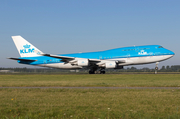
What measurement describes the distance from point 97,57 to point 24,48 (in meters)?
17.7

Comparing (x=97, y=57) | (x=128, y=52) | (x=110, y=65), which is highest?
(x=128, y=52)

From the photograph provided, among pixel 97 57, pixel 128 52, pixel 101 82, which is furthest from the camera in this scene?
pixel 97 57

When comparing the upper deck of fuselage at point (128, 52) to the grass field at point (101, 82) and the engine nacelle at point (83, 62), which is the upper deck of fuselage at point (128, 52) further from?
the grass field at point (101, 82)

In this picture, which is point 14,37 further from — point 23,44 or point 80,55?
point 80,55

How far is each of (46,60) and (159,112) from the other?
143ft

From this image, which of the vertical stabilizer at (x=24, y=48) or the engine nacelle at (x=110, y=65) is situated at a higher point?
the vertical stabilizer at (x=24, y=48)

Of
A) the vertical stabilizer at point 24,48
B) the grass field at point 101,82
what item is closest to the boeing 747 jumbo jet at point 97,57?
the vertical stabilizer at point 24,48

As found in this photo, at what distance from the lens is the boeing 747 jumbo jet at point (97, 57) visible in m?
44.5

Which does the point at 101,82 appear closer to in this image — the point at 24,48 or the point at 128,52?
the point at 128,52

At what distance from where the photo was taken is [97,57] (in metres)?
47.6

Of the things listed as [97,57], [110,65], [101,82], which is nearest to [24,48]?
[97,57]

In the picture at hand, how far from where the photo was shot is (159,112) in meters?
8.68

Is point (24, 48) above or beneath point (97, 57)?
above

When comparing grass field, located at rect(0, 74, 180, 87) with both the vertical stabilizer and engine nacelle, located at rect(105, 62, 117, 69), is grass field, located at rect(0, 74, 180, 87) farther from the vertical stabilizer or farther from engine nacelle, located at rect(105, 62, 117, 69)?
the vertical stabilizer
